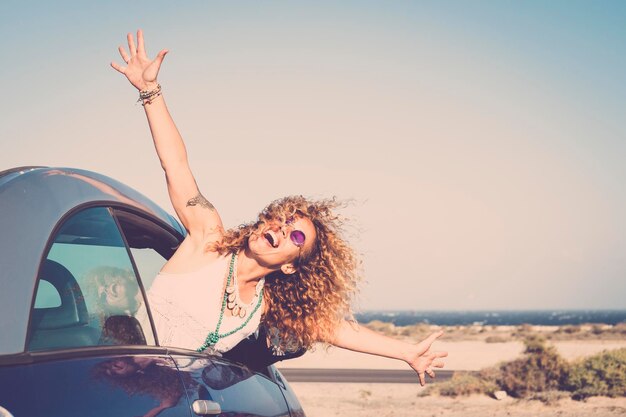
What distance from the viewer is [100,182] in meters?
2.84

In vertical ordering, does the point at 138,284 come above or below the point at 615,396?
above

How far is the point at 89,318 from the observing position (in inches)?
102

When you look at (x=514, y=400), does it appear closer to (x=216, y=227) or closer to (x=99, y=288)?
(x=216, y=227)

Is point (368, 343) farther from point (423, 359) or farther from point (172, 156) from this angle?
point (172, 156)

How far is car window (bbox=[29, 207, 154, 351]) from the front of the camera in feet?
7.77

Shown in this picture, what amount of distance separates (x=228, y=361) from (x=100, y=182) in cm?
102

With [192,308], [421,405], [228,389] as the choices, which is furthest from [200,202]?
[421,405]

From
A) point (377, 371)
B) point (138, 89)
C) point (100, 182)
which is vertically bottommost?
point (377, 371)

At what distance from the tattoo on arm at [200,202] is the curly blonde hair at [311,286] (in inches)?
10.3

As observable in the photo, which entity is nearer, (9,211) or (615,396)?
(9,211)

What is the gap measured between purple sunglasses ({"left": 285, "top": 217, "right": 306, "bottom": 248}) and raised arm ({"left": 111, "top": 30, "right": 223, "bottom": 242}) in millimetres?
400

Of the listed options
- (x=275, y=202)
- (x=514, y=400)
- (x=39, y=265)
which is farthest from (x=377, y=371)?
(x=39, y=265)

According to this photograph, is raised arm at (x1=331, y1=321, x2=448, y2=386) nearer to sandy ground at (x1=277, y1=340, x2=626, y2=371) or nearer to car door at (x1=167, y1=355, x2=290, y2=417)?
car door at (x1=167, y1=355, x2=290, y2=417)

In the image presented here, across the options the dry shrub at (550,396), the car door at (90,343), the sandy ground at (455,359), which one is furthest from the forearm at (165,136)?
the sandy ground at (455,359)
